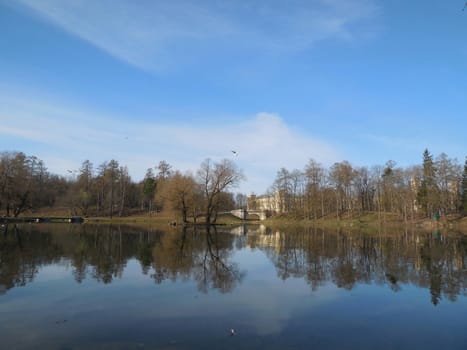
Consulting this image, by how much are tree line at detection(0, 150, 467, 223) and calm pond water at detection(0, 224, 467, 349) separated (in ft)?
173

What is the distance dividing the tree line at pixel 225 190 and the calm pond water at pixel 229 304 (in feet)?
173

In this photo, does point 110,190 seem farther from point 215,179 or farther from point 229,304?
point 229,304

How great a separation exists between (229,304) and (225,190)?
64.4 metres

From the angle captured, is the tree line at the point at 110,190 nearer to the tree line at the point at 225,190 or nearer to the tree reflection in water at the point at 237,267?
the tree line at the point at 225,190

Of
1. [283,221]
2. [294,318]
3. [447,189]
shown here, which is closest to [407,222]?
[447,189]

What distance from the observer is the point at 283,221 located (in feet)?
302

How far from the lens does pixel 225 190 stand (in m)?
76.1

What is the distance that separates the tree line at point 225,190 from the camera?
237 feet

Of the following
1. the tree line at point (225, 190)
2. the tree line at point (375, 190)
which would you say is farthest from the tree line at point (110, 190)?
the tree line at point (375, 190)

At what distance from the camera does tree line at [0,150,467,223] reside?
237 ft

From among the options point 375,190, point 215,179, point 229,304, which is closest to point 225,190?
point 215,179

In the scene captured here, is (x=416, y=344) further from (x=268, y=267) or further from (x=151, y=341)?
(x=268, y=267)

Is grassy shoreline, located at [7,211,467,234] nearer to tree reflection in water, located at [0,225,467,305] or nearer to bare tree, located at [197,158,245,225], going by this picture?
bare tree, located at [197,158,245,225]

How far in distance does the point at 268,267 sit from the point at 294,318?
10267mm
